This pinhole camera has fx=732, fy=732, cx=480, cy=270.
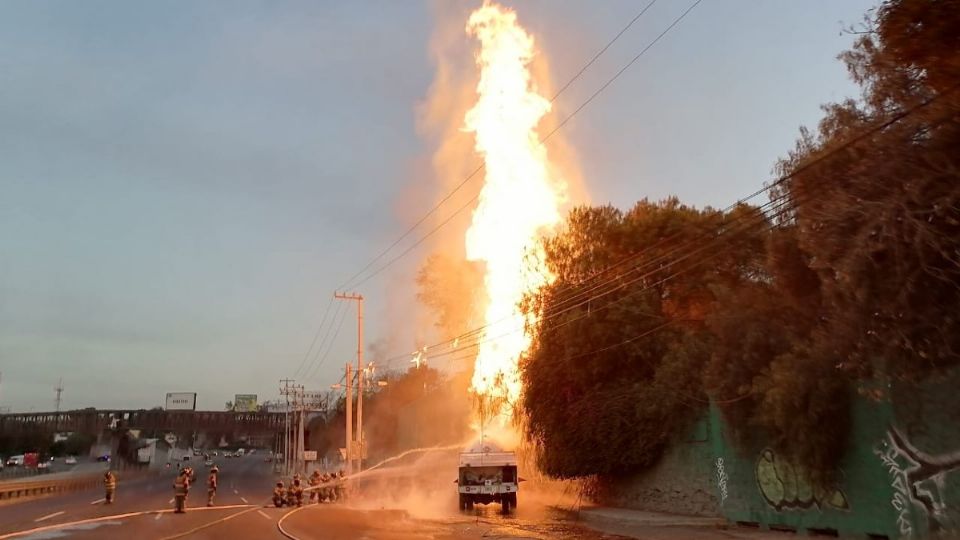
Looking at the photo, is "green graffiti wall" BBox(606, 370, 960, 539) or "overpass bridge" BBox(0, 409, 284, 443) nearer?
"green graffiti wall" BBox(606, 370, 960, 539)

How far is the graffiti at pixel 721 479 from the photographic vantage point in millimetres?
22000

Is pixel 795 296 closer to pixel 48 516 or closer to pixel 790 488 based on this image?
pixel 790 488

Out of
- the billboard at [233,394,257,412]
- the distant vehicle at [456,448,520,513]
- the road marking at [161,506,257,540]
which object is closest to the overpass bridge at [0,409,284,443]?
the billboard at [233,394,257,412]

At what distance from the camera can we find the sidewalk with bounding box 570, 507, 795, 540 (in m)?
19.0

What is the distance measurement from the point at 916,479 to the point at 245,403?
145915mm

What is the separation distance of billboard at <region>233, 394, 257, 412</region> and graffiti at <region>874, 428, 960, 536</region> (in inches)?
5602

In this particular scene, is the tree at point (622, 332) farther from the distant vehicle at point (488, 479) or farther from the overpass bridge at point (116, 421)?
the overpass bridge at point (116, 421)

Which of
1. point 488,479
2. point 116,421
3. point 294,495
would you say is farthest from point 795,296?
point 116,421

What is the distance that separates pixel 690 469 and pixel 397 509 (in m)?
12.7

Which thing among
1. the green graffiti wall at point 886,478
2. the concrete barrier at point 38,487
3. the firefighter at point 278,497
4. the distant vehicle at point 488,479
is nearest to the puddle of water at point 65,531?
the firefighter at point 278,497

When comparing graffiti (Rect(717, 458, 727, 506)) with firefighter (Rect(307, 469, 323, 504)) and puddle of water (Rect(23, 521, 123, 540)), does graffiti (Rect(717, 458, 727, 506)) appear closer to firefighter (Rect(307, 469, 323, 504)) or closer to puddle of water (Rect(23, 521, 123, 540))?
puddle of water (Rect(23, 521, 123, 540))

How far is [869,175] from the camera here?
1283 cm

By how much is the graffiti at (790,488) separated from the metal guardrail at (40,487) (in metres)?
39.4

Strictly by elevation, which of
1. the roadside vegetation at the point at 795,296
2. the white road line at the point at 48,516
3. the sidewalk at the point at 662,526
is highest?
the roadside vegetation at the point at 795,296
